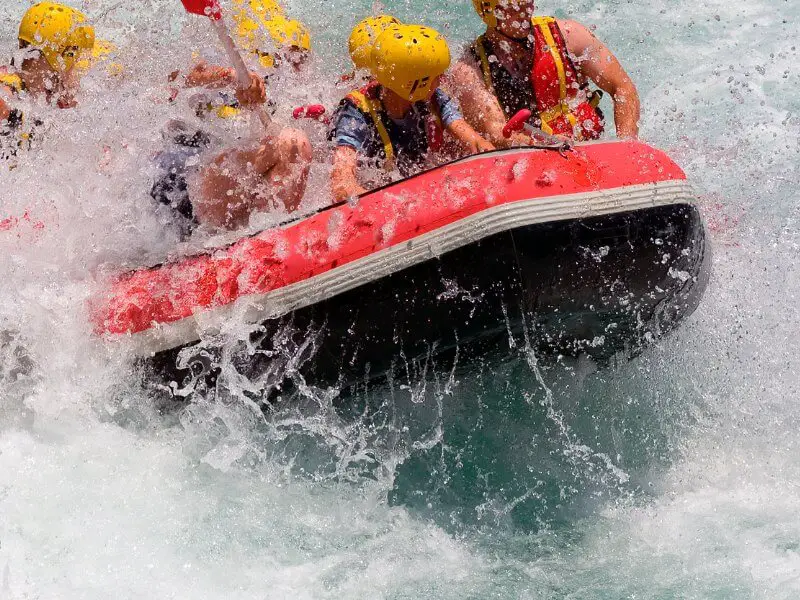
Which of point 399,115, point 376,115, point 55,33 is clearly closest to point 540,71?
point 399,115

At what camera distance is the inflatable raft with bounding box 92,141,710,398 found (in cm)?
334

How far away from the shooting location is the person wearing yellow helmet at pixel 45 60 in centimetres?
453

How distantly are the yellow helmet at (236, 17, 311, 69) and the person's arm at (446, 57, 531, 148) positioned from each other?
1.09 m

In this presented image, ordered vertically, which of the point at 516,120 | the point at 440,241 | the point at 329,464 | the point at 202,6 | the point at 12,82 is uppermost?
the point at 202,6

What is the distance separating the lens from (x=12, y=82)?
177 inches

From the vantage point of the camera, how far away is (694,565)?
3566 millimetres

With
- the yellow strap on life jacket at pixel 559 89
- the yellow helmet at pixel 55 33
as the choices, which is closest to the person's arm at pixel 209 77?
the yellow helmet at pixel 55 33

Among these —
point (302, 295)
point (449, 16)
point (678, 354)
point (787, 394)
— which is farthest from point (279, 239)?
point (449, 16)

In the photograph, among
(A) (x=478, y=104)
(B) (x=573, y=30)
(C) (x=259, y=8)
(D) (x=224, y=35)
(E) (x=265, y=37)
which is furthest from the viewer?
(C) (x=259, y=8)

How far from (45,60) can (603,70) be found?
101 inches

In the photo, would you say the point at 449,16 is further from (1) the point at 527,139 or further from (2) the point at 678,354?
(2) the point at 678,354

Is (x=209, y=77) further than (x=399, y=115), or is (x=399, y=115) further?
(x=209, y=77)

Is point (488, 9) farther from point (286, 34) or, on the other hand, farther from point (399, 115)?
point (286, 34)

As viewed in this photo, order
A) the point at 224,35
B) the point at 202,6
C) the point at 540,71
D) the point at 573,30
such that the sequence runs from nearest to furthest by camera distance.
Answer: the point at 202,6
the point at 224,35
the point at 540,71
the point at 573,30
